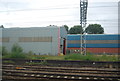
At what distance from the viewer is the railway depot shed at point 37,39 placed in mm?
29812

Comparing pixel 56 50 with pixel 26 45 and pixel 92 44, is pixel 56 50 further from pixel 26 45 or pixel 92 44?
pixel 92 44

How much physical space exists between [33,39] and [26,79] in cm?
2317

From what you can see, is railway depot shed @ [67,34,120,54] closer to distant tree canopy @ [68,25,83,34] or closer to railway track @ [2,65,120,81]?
distant tree canopy @ [68,25,83,34]

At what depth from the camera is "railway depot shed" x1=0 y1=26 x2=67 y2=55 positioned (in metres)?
29.8

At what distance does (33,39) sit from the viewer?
30.8 metres

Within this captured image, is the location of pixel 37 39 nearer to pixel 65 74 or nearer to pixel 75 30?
pixel 65 74

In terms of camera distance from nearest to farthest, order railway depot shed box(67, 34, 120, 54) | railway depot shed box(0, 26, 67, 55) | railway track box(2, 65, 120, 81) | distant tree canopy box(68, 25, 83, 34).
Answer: railway track box(2, 65, 120, 81), railway depot shed box(0, 26, 67, 55), railway depot shed box(67, 34, 120, 54), distant tree canopy box(68, 25, 83, 34)

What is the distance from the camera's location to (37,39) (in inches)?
1207

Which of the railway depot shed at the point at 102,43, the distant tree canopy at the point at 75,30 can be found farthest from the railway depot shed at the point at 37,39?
the distant tree canopy at the point at 75,30

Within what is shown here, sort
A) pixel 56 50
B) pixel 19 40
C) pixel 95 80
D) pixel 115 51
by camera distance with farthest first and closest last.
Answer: pixel 115 51 < pixel 19 40 < pixel 56 50 < pixel 95 80

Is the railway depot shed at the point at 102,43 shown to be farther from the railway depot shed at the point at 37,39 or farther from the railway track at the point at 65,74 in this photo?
the railway track at the point at 65,74

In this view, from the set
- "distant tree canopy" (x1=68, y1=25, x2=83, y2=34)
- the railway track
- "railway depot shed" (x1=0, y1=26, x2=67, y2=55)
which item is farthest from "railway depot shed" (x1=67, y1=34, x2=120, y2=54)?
the railway track

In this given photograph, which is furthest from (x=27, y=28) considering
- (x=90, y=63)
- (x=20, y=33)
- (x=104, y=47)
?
(x=104, y=47)

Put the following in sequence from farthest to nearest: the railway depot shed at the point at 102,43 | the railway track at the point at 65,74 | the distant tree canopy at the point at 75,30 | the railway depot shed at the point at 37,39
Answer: the distant tree canopy at the point at 75,30
the railway depot shed at the point at 102,43
the railway depot shed at the point at 37,39
the railway track at the point at 65,74
